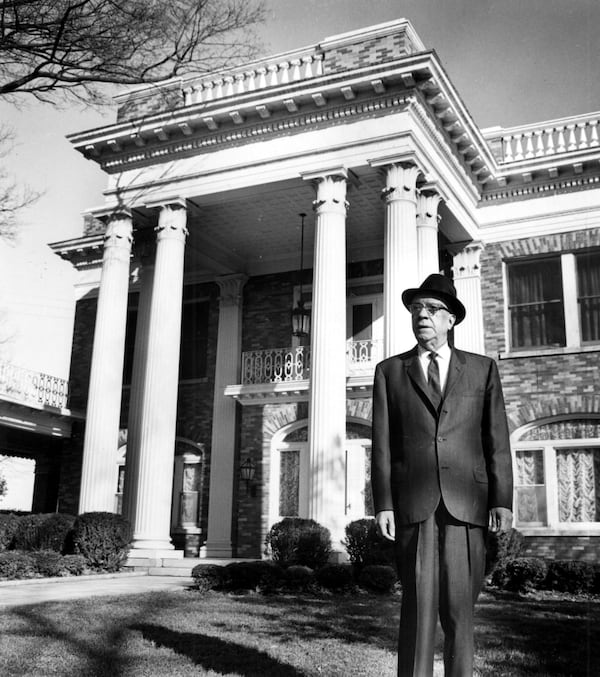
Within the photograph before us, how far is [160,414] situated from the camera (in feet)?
58.7

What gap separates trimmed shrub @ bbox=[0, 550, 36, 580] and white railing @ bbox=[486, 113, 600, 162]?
1465cm

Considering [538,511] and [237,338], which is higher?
[237,338]

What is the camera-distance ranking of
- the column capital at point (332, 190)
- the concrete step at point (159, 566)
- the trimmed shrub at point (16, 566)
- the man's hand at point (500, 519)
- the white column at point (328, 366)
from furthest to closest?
the column capital at point (332, 190) → the concrete step at point (159, 566) → the white column at point (328, 366) → the trimmed shrub at point (16, 566) → the man's hand at point (500, 519)

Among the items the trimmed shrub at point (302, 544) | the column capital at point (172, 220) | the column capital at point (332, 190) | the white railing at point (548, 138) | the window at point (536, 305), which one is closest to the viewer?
the trimmed shrub at point (302, 544)

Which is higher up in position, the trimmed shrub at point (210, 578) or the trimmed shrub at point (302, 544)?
the trimmed shrub at point (302, 544)

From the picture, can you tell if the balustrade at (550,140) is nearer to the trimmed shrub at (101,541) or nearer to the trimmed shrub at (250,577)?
the trimmed shrub at (250,577)

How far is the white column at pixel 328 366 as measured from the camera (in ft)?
51.1

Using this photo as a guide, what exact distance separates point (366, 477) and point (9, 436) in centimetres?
1231

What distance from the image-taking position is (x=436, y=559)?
4.48m

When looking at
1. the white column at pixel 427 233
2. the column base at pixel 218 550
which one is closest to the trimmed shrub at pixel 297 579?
the white column at pixel 427 233


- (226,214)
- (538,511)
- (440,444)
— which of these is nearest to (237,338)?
(226,214)

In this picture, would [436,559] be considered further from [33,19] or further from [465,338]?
[465,338]

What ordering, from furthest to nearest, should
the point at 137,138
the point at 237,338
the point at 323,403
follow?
the point at 237,338 < the point at 137,138 < the point at 323,403

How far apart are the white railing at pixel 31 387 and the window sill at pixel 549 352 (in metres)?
13.0
